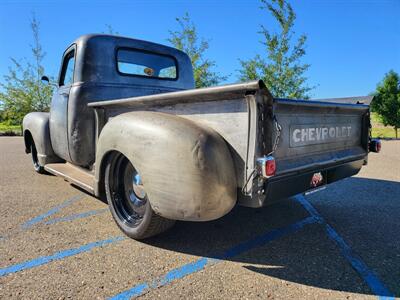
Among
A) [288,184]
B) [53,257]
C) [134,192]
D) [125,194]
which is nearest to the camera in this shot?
[288,184]

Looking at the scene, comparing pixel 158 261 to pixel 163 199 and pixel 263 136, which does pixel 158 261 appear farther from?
pixel 263 136

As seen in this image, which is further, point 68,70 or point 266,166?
point 68,70

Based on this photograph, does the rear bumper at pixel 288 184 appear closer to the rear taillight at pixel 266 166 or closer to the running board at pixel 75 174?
the rear taillight at pixel 266 166

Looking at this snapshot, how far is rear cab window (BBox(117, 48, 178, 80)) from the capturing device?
4191 millimetres

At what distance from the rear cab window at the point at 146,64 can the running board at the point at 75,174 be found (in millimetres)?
1476

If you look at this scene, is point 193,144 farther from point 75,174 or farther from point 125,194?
point 75,174

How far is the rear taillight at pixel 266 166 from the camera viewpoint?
6.76 feet

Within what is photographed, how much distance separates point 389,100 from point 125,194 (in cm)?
2326

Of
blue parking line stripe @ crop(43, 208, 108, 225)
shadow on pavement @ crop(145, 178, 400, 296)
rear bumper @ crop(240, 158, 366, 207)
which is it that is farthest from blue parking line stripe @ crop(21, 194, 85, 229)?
rear bumper @ crop(240, 158, 366, 207)

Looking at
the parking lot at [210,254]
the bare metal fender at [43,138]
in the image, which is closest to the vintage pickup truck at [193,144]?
the parking lot at [210,254]

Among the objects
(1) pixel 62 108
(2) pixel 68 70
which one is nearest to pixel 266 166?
(1) pixel 62 108

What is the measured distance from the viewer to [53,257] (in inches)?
99.8

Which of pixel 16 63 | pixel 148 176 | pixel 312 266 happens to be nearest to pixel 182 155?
pixel 148 176

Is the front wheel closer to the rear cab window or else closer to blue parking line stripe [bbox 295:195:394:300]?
the rear cab window
